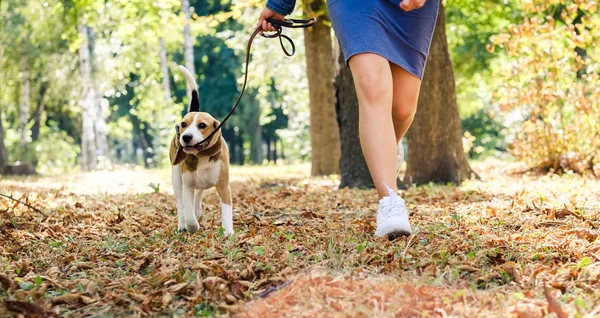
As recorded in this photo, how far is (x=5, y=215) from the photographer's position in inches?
195

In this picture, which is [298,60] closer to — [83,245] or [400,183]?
[400,183]

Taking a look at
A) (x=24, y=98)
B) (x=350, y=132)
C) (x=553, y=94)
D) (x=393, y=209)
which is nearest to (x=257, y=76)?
(x=24, y=98)

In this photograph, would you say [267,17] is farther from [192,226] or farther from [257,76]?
[257,76]

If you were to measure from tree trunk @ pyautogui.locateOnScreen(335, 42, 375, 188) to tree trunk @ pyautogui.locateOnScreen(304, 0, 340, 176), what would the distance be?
12.1 feet

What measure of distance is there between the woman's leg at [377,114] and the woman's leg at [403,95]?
0.28 m

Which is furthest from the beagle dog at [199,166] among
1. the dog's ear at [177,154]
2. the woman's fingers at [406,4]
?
the woman's fingers at [406,4]

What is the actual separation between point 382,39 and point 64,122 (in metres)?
36.5

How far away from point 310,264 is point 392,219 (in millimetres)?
664

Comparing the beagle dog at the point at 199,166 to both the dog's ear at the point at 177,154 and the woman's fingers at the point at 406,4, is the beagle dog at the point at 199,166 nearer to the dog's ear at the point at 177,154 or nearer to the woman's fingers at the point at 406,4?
the dog's ear at the point at 177,154

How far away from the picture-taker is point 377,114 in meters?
3.79

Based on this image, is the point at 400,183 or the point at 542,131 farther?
the point at 542,131

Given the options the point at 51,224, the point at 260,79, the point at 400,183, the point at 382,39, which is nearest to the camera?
the point at 382,39

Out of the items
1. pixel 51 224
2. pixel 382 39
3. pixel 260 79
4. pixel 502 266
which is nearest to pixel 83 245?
pixel 51 224

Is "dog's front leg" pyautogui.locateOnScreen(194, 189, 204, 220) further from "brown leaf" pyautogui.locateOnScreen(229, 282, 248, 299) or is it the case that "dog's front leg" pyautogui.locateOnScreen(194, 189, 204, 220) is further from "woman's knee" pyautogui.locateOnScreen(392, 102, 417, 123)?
"brown leaf" pyautogui.locateOnScreen(229, 282, 248, 299)
